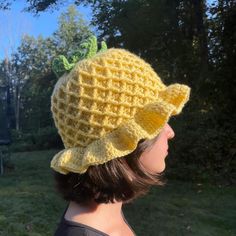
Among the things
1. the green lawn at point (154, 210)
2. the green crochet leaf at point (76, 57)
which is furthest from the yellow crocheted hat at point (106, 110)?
the green lawn at point (154, 210)

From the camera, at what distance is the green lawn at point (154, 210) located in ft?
18.7

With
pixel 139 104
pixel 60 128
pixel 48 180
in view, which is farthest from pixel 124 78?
pixel 48 180

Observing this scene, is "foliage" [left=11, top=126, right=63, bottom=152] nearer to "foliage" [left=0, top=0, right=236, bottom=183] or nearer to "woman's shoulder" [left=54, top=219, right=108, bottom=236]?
"foliage" [left=0, top=0, right=236, bottom=183]

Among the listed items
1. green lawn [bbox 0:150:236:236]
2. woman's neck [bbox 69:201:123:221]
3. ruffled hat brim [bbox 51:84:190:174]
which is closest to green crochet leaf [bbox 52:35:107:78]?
ruffled hat brim [bbox 51:84:190:174]

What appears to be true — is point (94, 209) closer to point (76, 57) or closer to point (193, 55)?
point (76, 57)

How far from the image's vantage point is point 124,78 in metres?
1.67

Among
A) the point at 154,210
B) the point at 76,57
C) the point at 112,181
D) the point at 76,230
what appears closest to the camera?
the point at 76,230

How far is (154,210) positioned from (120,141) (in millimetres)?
5208

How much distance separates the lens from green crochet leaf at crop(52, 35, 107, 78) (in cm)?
183

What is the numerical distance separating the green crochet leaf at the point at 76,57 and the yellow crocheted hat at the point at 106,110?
0.11m

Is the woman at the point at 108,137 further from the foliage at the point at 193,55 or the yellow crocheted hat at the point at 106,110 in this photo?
the foliage at the point at 193,55

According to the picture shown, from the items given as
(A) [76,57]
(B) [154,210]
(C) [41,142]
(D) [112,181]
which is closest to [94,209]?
(D) [112,181]

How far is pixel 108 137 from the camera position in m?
1.61

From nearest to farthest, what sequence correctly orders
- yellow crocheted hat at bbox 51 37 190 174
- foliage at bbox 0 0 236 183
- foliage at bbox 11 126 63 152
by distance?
yellow crocheted hat at bbox 51 37 190 174
foliage at bbox 0 0 236 183
foliage at bbox 11 126 63 152
